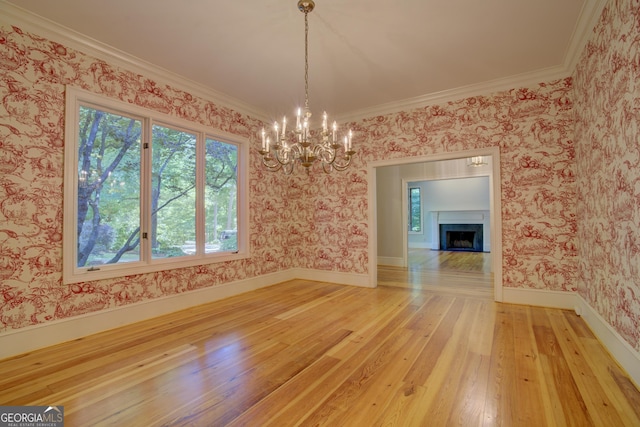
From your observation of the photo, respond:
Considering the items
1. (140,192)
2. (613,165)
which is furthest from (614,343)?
(140,192)

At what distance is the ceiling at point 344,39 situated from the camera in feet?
7.75

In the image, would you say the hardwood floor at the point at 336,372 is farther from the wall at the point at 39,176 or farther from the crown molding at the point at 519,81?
the crown molding at the point at 519,81

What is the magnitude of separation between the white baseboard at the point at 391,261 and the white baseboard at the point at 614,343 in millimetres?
3692

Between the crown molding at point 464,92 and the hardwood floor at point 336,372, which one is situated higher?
the crown molding at point 464,92

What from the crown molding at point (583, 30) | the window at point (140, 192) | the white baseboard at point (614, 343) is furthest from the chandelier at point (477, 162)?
the window at point (140, 192)

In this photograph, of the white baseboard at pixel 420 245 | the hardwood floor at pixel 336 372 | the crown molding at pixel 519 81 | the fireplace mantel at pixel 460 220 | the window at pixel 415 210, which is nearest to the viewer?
the hardwood floor at pixel 336 372

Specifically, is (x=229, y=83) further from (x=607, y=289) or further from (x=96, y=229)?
(x=607, y=289)

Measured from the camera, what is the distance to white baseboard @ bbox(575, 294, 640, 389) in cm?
185

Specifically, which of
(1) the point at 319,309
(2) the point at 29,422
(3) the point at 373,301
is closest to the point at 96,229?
(2) the point at 29,422

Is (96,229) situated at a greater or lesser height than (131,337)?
greater

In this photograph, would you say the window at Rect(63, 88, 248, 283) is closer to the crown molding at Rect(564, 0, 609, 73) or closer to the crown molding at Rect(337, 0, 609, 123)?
the crown molding at Rect(337, 0, 609, 123)

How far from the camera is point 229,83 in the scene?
145 inches

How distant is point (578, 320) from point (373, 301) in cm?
216

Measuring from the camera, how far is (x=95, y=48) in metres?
2.80
